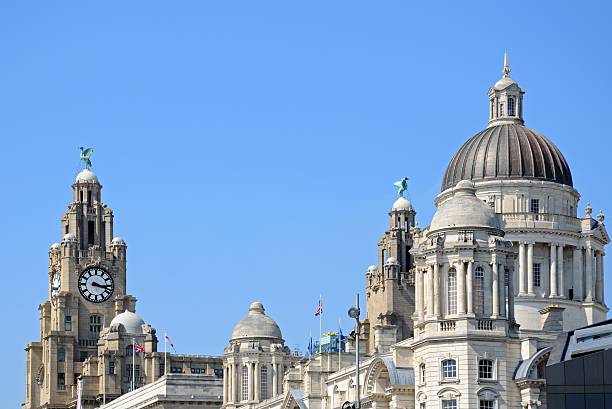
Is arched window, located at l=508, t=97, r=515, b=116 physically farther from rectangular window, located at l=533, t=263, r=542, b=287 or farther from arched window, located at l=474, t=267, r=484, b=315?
arched window, located at l=474, t=267, r=484, b=315

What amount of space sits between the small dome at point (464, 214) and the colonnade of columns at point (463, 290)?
3169mm

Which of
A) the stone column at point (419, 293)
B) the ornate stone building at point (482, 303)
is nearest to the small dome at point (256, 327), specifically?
the ornate stone building at point (482, 303)

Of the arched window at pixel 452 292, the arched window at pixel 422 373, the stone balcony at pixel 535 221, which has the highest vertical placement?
the stone balcony at pixel 535 221

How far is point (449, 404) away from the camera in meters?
132

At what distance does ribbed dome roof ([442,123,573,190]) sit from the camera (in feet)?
526

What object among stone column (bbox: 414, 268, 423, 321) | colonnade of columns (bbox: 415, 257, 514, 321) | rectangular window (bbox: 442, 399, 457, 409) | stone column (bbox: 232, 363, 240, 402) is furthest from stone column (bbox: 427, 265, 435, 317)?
stone column (bbox: 232, 363, 240, 402)

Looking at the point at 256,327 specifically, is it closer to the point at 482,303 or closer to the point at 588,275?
the point at 588,275

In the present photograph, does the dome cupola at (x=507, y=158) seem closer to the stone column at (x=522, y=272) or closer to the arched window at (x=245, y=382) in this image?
the stone column at (x=522, y=272)

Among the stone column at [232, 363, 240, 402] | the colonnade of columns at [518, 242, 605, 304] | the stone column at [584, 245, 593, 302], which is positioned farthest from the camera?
the stone column at [232, 363, 240, 402]

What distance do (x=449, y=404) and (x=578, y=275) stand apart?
33.1 meters

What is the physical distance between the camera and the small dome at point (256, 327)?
178125 millimetres

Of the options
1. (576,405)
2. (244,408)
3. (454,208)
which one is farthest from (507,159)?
(576,405)

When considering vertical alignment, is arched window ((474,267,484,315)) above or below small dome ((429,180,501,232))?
below

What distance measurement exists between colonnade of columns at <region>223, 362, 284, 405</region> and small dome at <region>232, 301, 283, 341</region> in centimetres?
287
